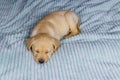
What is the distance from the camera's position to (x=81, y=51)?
7.25 ft

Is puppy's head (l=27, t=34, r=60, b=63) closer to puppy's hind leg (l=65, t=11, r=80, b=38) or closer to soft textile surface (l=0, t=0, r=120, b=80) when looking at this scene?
soft textile surface (l=0, t=0, r=120, b=80)

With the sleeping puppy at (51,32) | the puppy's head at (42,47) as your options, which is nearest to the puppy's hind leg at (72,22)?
the sleeping puppy at (51,32)

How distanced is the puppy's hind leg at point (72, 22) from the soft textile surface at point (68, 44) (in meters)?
0.06

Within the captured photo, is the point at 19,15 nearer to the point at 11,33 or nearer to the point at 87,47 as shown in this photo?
the point at 11,33

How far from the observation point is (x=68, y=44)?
92.1 inches

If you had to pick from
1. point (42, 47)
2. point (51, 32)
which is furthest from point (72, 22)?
point (42, 47)

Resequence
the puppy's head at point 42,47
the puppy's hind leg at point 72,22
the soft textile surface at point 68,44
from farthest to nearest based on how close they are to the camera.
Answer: the puppy's hind leg at point 72,22, the puppy's head at point 42,47, the soft textile surface at point 68,44

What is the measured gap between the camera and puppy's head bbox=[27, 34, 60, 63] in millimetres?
2125

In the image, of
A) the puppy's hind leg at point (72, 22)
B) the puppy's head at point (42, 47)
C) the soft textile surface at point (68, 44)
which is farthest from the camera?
the puppy's hind leg at point (72, 22)

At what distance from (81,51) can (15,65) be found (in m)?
0.53

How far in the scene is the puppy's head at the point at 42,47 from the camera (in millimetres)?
2125

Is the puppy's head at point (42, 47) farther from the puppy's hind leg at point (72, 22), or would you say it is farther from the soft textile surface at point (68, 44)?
the puppy's hind leg at point (72, 22)

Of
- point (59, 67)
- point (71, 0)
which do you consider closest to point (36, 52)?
point (59, 67)

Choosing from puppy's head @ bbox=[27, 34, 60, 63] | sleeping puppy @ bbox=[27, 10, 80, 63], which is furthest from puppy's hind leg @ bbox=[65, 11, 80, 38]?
puppy's head @ bbox=[27, 34, 60, 63]
